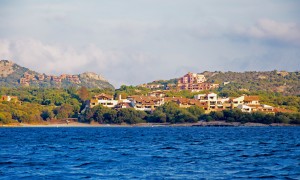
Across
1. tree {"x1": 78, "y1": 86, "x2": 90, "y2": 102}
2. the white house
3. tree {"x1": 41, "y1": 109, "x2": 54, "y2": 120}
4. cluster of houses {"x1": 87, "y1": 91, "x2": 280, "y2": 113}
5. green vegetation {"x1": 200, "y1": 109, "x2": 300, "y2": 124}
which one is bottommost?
green vegetation {"x1": 200, "y1": 109, "x2": 300, "y2": 124}

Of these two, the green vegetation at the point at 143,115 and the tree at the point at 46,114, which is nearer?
the green vegetation at the point at 143,115

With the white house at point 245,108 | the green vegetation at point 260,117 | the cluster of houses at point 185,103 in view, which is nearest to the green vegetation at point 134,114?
the green vegetation at point 260,117

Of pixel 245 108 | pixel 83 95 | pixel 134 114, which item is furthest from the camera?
pixel 83 95

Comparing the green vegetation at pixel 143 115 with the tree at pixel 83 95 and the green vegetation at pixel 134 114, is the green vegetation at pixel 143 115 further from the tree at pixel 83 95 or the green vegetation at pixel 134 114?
the tree at pixel 83 95

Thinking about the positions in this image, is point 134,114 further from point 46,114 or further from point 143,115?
point 46,114

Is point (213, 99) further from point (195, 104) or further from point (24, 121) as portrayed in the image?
point (24, 121)

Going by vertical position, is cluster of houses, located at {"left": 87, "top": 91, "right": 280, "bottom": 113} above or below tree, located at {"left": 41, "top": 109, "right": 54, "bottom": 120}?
above

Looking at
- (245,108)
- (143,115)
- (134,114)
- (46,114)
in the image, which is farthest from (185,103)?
(46,114)

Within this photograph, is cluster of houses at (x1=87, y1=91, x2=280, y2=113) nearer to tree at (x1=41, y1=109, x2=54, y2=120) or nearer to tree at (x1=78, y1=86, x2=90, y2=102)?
tree at (x1=78, y1=86, x2=90, y2=102)

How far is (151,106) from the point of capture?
582 ft

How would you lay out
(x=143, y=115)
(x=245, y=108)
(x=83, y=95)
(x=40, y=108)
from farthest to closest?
(x=83, y=95) → (x=40, y=108) → (x=143, y=115) → (x=245, y=108)

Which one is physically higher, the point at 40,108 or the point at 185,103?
the point at 185,103

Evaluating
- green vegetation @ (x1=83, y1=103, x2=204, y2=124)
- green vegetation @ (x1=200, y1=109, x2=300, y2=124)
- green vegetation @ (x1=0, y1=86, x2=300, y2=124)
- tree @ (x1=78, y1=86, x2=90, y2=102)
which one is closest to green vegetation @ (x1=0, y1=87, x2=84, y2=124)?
green vegetation @ (x1=0, y1=86, x2=300, y2=124)

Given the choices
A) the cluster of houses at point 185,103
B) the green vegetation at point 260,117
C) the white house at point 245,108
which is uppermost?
the cluster of houses at point 185,103
